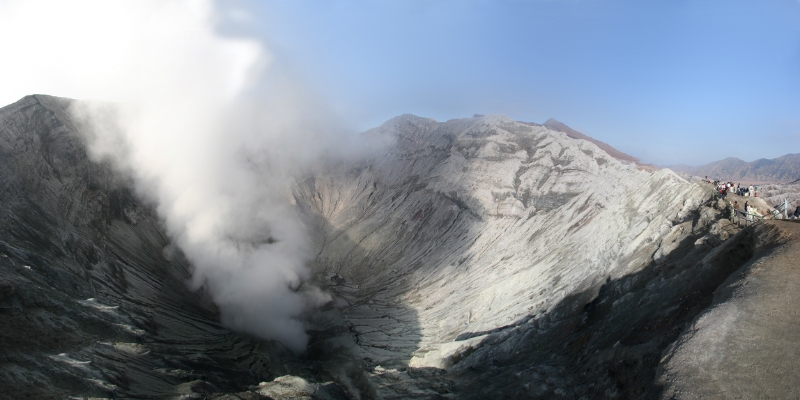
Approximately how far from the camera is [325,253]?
75.2 meters

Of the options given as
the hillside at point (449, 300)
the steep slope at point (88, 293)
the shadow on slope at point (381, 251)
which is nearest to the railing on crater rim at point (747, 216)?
the hillside at point (449, 300)

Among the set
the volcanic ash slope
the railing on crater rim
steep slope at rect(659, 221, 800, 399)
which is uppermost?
the volcanic ash slope

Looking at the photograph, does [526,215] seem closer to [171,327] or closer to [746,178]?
[171,327]

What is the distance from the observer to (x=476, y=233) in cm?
6294

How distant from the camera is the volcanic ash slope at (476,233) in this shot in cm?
3288

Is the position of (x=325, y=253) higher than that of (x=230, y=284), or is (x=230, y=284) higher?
(x=325, y=253)

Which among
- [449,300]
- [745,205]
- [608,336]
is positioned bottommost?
[608,336]

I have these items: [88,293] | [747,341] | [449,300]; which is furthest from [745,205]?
[88,293]

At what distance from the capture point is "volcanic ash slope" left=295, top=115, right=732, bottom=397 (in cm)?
3288

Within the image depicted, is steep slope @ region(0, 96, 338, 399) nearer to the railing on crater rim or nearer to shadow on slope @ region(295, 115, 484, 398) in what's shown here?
shadow on slope @ region(295, 115, 484, 398)

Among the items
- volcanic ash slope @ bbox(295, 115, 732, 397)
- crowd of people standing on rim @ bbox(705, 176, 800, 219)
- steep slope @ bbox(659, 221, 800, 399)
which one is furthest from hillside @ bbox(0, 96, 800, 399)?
crowd of people standing on rim @ bbox(705, 176, 800, 219)

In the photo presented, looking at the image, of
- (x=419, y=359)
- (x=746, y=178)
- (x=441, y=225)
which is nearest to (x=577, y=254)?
(x=419, y=359)

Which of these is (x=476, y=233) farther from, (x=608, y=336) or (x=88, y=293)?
(x=88, y=293)

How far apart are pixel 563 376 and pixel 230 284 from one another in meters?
32.8
